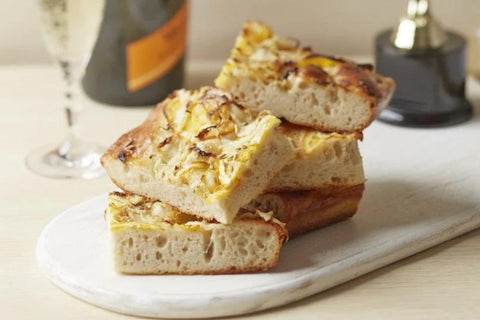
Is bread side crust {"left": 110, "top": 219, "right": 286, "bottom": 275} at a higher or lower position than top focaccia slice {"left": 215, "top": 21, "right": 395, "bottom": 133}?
lower

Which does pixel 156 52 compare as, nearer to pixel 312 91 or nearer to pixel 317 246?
pixel 312 91

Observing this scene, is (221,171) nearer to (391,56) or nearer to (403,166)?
(403,166)

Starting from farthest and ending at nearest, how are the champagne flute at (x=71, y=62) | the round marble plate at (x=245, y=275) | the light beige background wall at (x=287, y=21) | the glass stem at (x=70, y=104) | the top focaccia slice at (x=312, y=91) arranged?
the light beige background wall at (x=287, y=21), the glass stem at (x=70, y=104), the champagne flute at (x=71, y=62), the top focaccia slice at (x=312, y=91), the round marble plate at (x=245, y=275)

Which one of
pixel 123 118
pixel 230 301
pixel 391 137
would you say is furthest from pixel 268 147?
pixel 123 118

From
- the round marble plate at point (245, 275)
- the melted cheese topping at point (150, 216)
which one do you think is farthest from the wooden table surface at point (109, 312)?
the melted cheese topping at point (150, 216)

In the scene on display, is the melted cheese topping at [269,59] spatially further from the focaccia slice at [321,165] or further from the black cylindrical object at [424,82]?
the black cylindrical object at [424,82]

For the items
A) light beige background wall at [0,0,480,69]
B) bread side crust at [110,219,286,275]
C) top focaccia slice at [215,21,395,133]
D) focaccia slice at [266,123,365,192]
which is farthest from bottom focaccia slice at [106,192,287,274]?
light beige background wall at [0,0,480,69]

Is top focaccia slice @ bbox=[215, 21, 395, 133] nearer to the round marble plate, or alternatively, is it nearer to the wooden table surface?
the round marble plate
